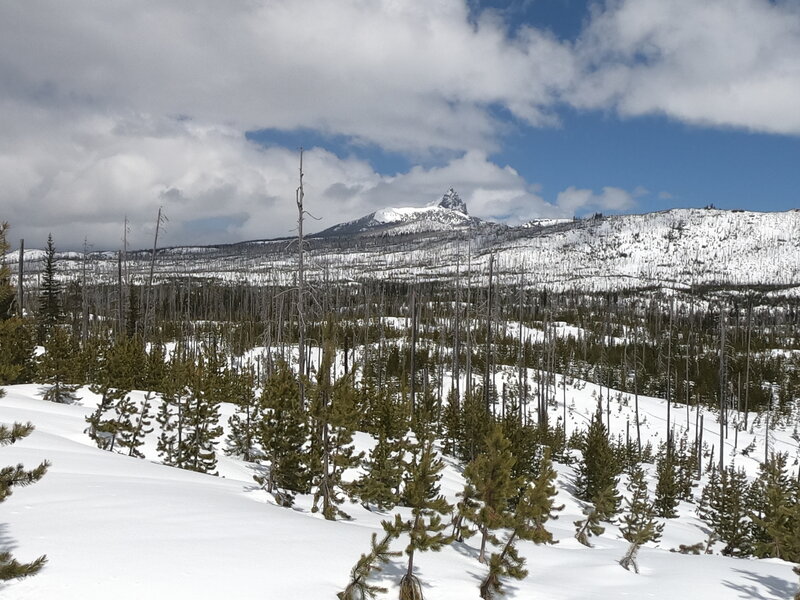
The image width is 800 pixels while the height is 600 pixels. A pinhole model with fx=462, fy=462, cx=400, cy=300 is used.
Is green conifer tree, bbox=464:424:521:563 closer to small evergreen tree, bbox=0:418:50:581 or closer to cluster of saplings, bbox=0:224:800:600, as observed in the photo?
cluster of saplings, bbox=0:224:800:600

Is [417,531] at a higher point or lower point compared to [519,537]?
higher

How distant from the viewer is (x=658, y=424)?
5503 cm

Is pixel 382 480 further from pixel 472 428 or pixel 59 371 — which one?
pixel 59 371

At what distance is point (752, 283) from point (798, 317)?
72.4 metres

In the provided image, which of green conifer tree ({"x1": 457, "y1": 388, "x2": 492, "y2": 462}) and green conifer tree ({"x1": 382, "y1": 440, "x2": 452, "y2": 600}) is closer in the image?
green conifer tree ({"x1": 382, "y1": 440, "x2": 452, "y2": 600})

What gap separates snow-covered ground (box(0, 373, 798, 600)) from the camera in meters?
6.00

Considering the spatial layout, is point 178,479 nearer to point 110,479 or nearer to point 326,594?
point 110,479

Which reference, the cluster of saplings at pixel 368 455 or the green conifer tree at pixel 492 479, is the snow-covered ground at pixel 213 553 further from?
the green conifer tree at pixel 492 479

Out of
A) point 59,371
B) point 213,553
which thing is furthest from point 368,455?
point 213,553

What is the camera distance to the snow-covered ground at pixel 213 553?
600 cm

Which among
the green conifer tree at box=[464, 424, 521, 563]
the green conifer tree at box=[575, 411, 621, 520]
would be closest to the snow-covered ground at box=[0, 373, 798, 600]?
the green conifer tree at box=[464, 424, 521, 563]

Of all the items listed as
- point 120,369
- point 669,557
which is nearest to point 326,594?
point 669,557

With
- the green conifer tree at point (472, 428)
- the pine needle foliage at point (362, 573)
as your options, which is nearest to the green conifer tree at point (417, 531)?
the pine needle foliage at point (362, 573)

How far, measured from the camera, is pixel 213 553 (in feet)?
22.7
